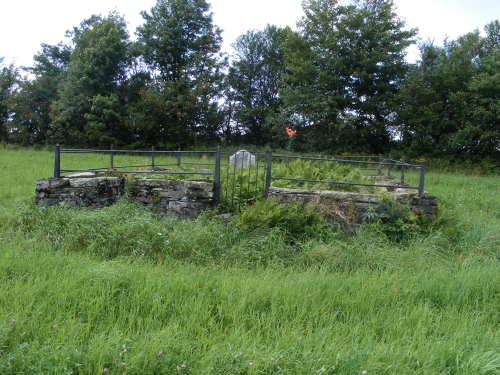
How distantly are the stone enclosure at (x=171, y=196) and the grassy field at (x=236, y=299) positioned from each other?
555 mm

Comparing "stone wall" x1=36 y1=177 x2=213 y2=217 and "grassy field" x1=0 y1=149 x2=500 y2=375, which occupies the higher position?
"stone wall" x1=36 y1=177 x2=213 y2=217

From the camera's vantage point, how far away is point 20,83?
2989cm

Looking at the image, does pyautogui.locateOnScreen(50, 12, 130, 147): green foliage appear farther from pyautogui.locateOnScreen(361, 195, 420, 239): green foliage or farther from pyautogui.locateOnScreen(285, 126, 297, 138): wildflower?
pyautogui.locateOnScreen(361, 195, 420, 239): green foliage

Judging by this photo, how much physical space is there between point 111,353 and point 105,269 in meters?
1.47

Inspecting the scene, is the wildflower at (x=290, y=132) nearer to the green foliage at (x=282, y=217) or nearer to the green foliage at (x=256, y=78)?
the green foliage at (x=256, y=78)

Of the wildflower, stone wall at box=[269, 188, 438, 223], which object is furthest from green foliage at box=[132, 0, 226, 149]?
stone wall at box=[269, 188, 438, 223]

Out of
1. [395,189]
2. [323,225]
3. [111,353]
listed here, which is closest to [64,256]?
[111,353]

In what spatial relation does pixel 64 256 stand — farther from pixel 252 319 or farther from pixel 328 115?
pixel 328 115

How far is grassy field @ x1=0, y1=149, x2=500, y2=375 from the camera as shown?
2.64 m

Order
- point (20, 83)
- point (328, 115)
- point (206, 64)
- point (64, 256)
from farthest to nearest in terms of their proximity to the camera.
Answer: point (20, 83) < point (206, 64) < point (328, 115) < point (64, 256)

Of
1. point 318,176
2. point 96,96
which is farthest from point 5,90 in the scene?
point 318,176

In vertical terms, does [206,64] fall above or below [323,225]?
above

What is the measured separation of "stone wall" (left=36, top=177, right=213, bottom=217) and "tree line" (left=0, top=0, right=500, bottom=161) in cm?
1720

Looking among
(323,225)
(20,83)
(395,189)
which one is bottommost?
(323,225)
